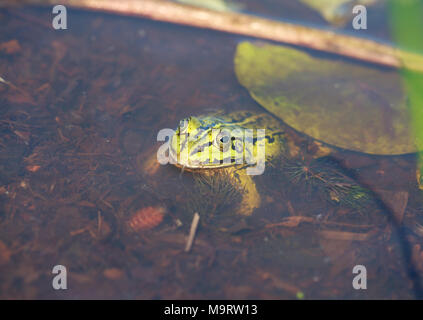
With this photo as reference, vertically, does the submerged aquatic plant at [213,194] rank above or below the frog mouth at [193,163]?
below

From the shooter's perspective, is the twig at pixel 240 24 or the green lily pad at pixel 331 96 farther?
the twig at pixel 240 24

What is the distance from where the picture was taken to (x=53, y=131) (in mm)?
3992

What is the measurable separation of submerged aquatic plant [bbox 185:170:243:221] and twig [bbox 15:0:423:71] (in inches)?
128

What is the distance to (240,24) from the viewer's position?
5.82 metres

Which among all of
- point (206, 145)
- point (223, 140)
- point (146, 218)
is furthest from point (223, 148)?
point (146, 218)

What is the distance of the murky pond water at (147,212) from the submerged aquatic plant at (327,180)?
0.06 m

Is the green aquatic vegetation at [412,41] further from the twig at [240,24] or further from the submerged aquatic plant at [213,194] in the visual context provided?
the submerged aquatic plant at [213,194]

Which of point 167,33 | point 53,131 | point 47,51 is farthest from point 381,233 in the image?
point 47,51

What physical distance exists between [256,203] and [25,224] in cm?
239

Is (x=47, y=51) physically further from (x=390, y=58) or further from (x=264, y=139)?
(x=390, y=58)

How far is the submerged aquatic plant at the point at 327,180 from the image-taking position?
371 centimetres

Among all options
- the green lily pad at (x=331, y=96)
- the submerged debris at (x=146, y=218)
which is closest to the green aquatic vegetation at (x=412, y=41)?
the green lily pad at (x=331, y=96)

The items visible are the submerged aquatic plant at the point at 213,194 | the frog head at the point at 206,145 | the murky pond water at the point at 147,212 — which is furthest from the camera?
the frog head at the point at 206,145
